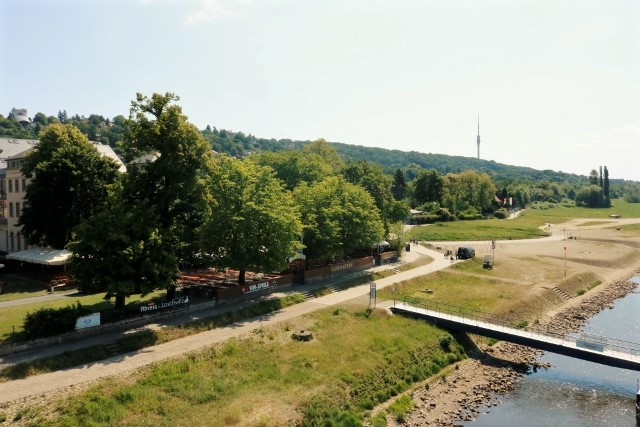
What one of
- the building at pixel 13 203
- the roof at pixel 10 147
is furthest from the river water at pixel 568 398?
the roof at pixel 10 147

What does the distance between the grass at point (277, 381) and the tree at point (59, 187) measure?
2379 cm

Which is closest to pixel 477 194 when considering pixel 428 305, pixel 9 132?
pixel 428 305

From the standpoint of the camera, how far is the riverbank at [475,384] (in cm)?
3045

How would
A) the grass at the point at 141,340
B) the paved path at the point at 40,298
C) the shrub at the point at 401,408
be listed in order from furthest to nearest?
the paved path at the point at 40,298 < the shrub at the point at 401,408 < the grass at the point at 141,340

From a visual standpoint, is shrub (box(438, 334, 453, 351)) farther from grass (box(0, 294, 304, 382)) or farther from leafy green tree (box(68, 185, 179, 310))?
leafy green tree (box(68, 185, 179, 310))

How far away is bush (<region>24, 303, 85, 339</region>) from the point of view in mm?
31141

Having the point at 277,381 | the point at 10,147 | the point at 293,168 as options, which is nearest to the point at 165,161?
the point at 277,381

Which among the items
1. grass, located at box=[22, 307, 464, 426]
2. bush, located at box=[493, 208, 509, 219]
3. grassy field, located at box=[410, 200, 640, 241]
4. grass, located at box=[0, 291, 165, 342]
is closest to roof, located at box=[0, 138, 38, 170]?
grass, located at box=[0, 291, 165, 342]

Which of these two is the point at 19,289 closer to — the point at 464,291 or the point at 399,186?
the point at 464,291

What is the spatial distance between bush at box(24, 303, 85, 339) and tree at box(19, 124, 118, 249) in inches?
638

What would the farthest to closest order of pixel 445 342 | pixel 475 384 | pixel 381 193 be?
pixel 381 193
pixel 445 342
pixel 475 384

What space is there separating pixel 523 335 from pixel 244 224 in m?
25.0

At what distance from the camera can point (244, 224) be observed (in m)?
43.2

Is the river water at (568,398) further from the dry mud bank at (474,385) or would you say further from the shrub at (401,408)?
the shrub at (401,408)
